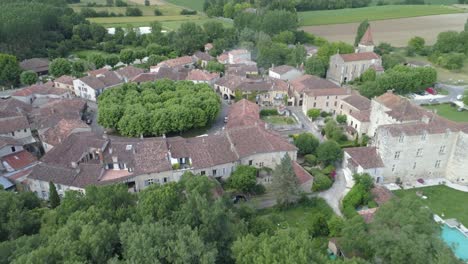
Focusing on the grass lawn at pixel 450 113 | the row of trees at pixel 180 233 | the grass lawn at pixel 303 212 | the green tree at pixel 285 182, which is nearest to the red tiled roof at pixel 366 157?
the grass lawn at pixel 303 212

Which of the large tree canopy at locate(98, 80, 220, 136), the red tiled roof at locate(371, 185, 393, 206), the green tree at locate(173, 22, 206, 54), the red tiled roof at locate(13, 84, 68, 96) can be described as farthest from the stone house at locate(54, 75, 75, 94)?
the red tiled roof at locate(371, 185, 393, 206)

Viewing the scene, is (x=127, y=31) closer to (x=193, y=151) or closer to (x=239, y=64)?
(x=239, y=64)

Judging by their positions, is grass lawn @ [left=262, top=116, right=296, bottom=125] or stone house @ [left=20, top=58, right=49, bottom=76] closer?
grass lawn @ [left=262, top=116, right=296, bottom=125]

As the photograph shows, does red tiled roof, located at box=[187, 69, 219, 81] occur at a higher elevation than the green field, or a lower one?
lower

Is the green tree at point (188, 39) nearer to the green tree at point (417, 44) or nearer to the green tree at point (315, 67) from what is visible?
the green tree at point (315, 67)

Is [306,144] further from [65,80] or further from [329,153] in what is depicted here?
[65,80]

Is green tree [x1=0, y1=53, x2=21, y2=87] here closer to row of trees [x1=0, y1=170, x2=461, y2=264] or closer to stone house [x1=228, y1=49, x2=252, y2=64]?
stone house [x1=228, y1=49, x2=252, y2=64]
